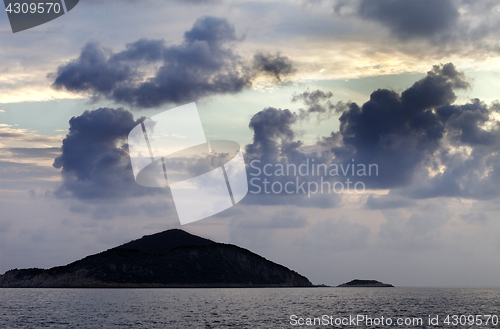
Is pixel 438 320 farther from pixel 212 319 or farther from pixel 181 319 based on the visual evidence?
pixel 181 319

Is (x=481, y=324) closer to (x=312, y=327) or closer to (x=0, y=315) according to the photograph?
(x=312, y=327)

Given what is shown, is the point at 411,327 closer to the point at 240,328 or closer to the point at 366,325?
the point at 366,325

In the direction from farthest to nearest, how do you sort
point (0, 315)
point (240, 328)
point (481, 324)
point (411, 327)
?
point (0, 315)
point (481, 324)
point (411, 327)
point (240, 328)

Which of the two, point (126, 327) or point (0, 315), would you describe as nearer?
point (126, 327)

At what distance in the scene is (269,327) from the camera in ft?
294

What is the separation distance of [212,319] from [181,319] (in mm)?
6974

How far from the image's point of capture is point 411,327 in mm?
94500

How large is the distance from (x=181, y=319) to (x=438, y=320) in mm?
61284

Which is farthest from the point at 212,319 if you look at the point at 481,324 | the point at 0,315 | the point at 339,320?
the point at 481,324

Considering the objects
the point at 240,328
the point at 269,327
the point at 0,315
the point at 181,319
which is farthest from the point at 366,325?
the point at 0,315

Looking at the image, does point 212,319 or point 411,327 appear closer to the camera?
point 411,327

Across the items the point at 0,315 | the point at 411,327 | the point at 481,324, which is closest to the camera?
the point at 411,327

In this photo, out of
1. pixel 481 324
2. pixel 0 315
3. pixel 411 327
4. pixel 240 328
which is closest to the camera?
pixel 240 328

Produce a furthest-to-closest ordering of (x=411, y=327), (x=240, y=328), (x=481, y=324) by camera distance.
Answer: (x=481, y=324)
(x=411, y=327)
(x=240, y=328)
